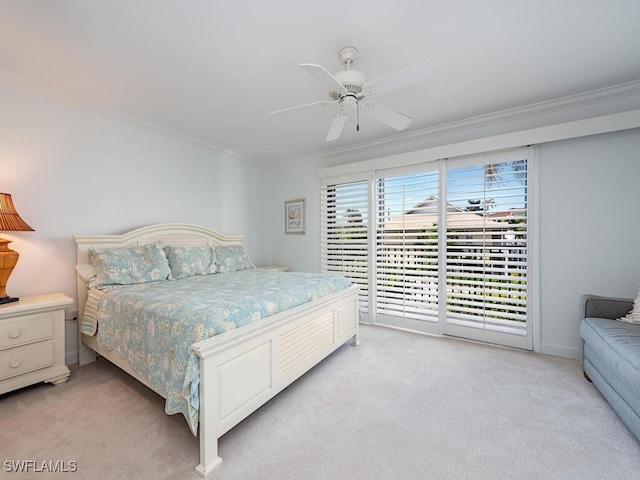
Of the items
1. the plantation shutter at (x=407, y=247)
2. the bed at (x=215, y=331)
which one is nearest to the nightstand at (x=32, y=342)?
the bed at (x=215, y=331)

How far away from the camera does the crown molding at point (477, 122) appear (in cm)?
267

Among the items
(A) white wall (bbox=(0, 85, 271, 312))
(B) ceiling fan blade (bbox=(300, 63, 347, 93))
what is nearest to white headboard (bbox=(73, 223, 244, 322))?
(A) white wall (bbox=(0, 85, 271, 312))

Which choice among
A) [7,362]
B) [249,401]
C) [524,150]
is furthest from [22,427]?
[524,150]

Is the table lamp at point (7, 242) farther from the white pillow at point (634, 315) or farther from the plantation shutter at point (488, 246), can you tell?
the white pillow at point (634, 315)

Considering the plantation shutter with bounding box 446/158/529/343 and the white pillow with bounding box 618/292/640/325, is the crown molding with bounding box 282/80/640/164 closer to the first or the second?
the plantation shutter with bounding box 446/158/529/343

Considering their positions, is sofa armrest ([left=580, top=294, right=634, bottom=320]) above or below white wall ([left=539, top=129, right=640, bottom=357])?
below

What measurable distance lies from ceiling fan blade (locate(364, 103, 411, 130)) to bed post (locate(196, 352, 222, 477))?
2006mm

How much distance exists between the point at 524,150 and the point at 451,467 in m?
3.00

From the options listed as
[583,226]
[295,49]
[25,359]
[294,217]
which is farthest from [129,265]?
[583,226]

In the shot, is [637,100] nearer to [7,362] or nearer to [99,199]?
[99,199]

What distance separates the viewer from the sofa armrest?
7.67 feet

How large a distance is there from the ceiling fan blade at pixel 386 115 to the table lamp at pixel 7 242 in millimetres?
2836

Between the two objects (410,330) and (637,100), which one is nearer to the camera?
(637,100)

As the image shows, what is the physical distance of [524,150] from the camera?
303 cm
